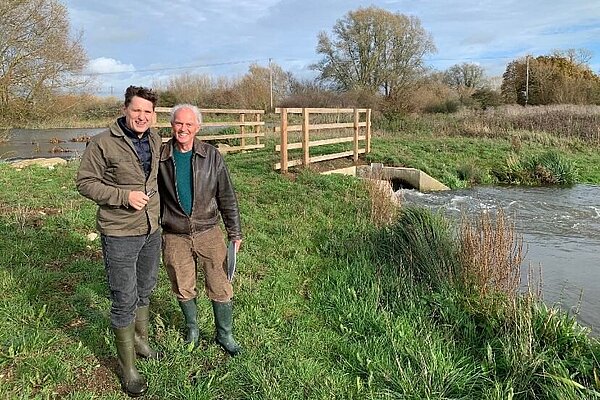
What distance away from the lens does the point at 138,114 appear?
9.88ft

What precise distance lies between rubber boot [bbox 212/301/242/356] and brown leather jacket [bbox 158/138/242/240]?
1.92 ft

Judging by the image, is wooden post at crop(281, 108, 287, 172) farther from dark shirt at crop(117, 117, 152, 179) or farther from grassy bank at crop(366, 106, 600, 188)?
dark shirt at crop(117, 117, 152, 179)

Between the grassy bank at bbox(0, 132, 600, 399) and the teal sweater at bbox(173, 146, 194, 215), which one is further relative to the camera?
the teal sweater at bbox(173, 146, 194, 215)

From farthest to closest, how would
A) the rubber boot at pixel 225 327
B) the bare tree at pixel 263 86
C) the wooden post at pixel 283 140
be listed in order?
the bare tree at pixel 263 86, the wooden post at pixel 283 140, the rubber boot at pixel 225 327

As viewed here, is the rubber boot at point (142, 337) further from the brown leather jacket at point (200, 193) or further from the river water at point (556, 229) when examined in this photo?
the river water at point (556, 229)

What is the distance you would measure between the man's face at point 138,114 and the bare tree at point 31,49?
56.5 feet

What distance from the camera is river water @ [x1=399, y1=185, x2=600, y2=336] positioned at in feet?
18.2

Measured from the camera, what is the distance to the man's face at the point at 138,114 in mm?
2990

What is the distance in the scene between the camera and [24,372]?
10.3 ft

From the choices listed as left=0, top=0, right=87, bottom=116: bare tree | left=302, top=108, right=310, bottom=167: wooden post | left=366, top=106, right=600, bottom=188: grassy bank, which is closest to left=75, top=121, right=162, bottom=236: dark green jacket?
left=302, top=108, right=310, bottom=167: wooden post

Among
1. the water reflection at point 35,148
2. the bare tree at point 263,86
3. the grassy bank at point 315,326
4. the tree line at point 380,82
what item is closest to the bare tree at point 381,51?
the tree line at point 380,82

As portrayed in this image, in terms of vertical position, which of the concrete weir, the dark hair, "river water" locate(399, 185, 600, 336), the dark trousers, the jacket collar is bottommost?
"river water" locate(399, 185, 600, 336)

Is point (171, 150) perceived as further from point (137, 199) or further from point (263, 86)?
point (263, 86)

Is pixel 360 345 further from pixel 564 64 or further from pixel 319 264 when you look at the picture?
pixel 564 64
